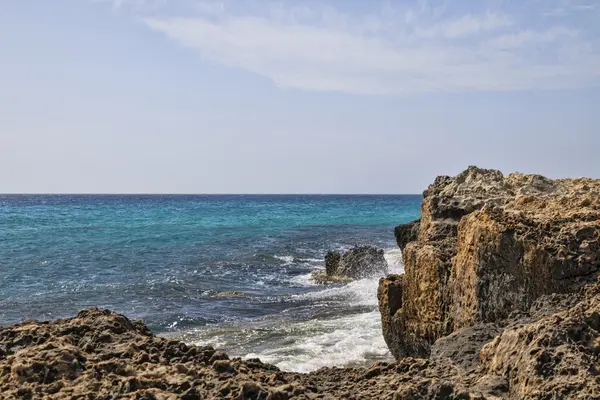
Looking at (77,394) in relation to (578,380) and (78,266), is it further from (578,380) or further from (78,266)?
(78,266)

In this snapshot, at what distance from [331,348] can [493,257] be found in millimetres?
4964

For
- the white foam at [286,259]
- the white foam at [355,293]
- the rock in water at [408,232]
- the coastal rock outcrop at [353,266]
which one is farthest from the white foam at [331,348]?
the white foam at [286,259]

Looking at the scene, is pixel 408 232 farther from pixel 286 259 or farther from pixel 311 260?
pixel 286 259

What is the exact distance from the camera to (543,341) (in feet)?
12.4

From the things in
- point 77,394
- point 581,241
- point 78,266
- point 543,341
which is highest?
point 581,241

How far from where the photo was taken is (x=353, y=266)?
19844 millimetres

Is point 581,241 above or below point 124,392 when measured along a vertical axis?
above

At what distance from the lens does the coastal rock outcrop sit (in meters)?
19.7

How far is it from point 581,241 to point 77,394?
4.32 meters

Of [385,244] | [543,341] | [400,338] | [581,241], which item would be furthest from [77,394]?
[385,244]

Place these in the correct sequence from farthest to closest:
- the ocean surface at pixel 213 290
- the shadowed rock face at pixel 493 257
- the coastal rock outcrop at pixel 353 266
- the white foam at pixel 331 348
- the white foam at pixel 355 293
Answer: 1. the coastal rock outcrop at pixel 353 266
2. the white foam at pixel 355 293
3. the ocean surface at pixel 213 290
4. the white foam at pixel 331 348
5. the shadowed rock face at pixel 493 257

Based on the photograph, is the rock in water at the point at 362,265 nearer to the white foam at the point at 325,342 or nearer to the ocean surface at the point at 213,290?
the ocean surface at the point at 213,290

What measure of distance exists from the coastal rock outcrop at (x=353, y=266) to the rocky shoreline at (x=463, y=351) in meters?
13.3

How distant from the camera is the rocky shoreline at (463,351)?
337 cm
